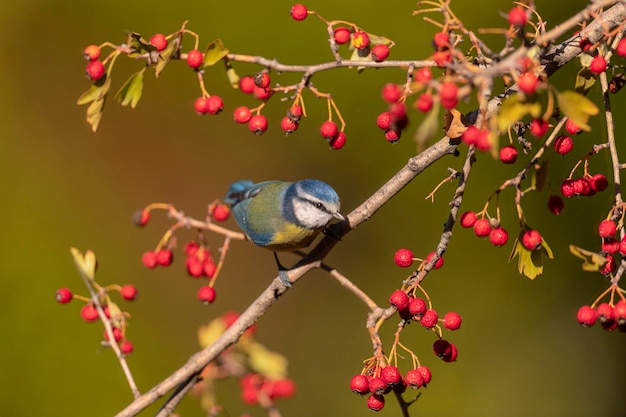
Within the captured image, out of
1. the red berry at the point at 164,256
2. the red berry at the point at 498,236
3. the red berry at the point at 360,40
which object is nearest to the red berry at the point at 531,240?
the red berry at the point at 498,236

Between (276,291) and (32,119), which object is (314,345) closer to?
(32,119)

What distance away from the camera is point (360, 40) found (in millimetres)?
1952

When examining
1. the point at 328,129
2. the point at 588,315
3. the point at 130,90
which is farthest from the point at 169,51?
the point at 588,315

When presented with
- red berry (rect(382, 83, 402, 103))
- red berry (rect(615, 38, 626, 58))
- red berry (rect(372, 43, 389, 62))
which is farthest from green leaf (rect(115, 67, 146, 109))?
red berry (rect(615, 38, 626, 58))

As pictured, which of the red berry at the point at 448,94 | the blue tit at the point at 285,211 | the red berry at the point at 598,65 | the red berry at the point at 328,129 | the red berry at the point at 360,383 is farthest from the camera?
the blue tit at the point at 285,211

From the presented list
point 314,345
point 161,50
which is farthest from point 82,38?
point 161,50

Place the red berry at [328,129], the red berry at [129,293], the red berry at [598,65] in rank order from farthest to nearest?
the red berry at [129,293], the red berry at [328,129], the red berry at [598,65]

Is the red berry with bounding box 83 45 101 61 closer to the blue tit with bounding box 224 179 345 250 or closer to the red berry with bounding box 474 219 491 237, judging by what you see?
the red berry with bounding box 474 219 491 237

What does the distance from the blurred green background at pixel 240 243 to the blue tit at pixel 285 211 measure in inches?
26.4

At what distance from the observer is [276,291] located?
81.4 inches

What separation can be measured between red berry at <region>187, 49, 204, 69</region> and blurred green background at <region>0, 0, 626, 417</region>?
168 cm

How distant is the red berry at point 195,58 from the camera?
1.78 meters

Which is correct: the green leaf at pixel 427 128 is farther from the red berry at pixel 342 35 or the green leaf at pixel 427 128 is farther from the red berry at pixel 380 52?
the red berry at pixel 342 35

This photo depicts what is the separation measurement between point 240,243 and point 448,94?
318cm
